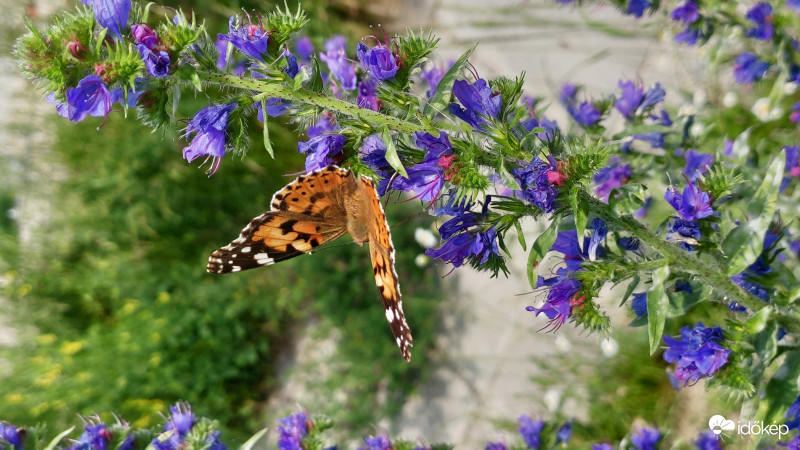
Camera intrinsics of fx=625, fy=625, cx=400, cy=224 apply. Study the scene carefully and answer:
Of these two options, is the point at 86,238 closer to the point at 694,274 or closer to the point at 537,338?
the point at 537,338

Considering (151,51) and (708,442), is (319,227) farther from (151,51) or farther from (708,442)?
(708,442)

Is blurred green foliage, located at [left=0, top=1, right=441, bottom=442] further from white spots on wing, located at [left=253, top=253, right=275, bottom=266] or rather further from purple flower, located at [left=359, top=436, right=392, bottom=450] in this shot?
white spots on wing, located at [left=253, top=253, right=275, bottom=266]

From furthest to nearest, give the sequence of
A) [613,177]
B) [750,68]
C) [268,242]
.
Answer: [750,68], [613,177], [268,242]

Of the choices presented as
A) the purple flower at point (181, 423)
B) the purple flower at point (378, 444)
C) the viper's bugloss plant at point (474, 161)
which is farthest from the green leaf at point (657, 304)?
the purple flower at point (181, 423)

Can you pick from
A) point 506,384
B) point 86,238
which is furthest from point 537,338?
point 86,238

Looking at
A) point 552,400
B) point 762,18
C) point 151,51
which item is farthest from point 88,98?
point 552,400

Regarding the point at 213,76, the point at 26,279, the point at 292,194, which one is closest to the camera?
the point at 213,76

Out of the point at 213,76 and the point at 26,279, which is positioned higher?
the point at 213,76

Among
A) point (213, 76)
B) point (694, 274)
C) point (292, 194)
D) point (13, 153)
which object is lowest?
point (13, 153)
